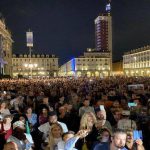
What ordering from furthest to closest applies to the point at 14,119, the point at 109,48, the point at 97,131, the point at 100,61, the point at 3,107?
the point at 109,48 → the point at 100,61 → the point at 3,107 → the point at 14,119 → the point at 97,131

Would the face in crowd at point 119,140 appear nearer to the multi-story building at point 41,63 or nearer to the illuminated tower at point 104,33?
the multi-story building at point 41,63

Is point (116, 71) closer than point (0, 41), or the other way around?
point (0, 41)

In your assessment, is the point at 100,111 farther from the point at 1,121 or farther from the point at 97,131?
the point at 1,121

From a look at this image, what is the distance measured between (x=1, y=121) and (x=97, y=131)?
87.0 inches

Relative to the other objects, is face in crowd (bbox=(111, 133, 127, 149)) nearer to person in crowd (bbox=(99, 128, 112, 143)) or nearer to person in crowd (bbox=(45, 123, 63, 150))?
person in crowd (bbox=(99, 128, 112, 143))

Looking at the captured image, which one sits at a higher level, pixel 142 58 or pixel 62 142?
pixel 142 58

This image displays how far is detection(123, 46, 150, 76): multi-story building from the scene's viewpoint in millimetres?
145375

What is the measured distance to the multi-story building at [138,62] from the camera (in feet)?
477

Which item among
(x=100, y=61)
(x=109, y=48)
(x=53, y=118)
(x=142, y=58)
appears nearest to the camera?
(x=53, y=118)

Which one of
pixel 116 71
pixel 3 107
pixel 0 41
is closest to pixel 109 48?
pixel 116 71

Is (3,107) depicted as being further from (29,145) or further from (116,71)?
(116,71)

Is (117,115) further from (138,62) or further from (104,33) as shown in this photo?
(104,33)

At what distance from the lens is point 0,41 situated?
91812mm

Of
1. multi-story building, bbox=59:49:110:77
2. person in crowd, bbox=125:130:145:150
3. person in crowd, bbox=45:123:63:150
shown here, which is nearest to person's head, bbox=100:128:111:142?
person in crowd, bbox=125:130:145:150
